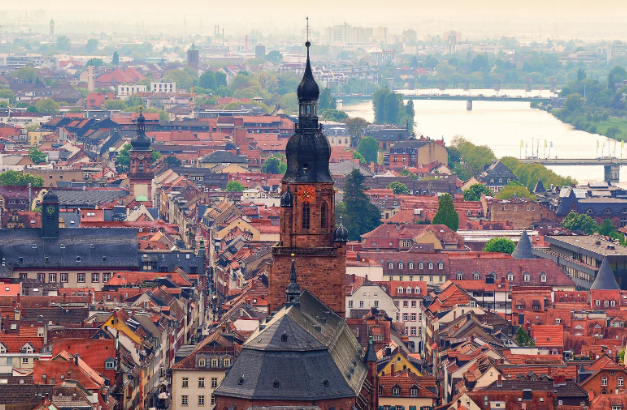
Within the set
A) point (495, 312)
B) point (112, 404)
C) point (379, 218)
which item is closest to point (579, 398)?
point (112, 404)

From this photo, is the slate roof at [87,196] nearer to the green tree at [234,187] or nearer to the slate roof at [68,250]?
the green tree at [234,187]

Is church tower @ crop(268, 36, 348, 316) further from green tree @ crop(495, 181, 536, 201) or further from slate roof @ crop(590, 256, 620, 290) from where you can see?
green tree @ crop(495, 181, 536, 201)

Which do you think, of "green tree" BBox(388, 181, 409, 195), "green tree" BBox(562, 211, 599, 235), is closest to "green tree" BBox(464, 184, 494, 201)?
"green tree" BBox(388, 181, 409, 195)

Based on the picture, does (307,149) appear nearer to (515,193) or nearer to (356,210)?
(356,210)

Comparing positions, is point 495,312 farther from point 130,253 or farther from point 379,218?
point 379,218

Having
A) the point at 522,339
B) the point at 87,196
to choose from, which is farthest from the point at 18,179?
the point at 522,339

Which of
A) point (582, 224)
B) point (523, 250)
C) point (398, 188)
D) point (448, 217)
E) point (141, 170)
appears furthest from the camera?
point (398, 188)
